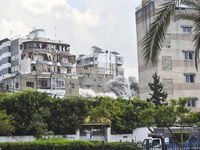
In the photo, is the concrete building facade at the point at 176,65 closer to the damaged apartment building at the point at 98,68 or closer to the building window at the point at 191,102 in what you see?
A: the building window at the point at 191,102

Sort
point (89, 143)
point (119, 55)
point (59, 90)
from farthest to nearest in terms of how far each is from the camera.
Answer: point (119, 55), point (59, 90), point (89, 143)

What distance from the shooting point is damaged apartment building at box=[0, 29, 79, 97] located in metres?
70.4

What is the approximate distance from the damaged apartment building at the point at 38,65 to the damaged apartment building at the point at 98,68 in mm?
4819

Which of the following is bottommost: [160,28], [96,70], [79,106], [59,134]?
[59,134]

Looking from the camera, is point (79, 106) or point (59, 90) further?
point (59, 90)

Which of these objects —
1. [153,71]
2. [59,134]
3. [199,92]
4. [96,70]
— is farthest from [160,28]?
[96,70]

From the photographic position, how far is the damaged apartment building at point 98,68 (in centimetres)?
8406

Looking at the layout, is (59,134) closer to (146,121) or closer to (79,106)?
(79,106)

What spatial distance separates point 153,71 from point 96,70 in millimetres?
39590

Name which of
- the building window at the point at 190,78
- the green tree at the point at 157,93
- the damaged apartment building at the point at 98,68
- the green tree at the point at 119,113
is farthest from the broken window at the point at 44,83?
the green tree at the point at 119,113

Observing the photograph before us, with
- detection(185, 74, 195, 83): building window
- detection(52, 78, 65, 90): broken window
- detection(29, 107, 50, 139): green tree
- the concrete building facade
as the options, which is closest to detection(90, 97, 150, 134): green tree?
detection(29, 107, 50, 139): green tree

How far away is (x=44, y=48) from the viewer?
78812 millimetres

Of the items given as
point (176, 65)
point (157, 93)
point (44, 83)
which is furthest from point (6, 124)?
point (44, 83)

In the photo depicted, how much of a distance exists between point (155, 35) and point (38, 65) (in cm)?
6560
